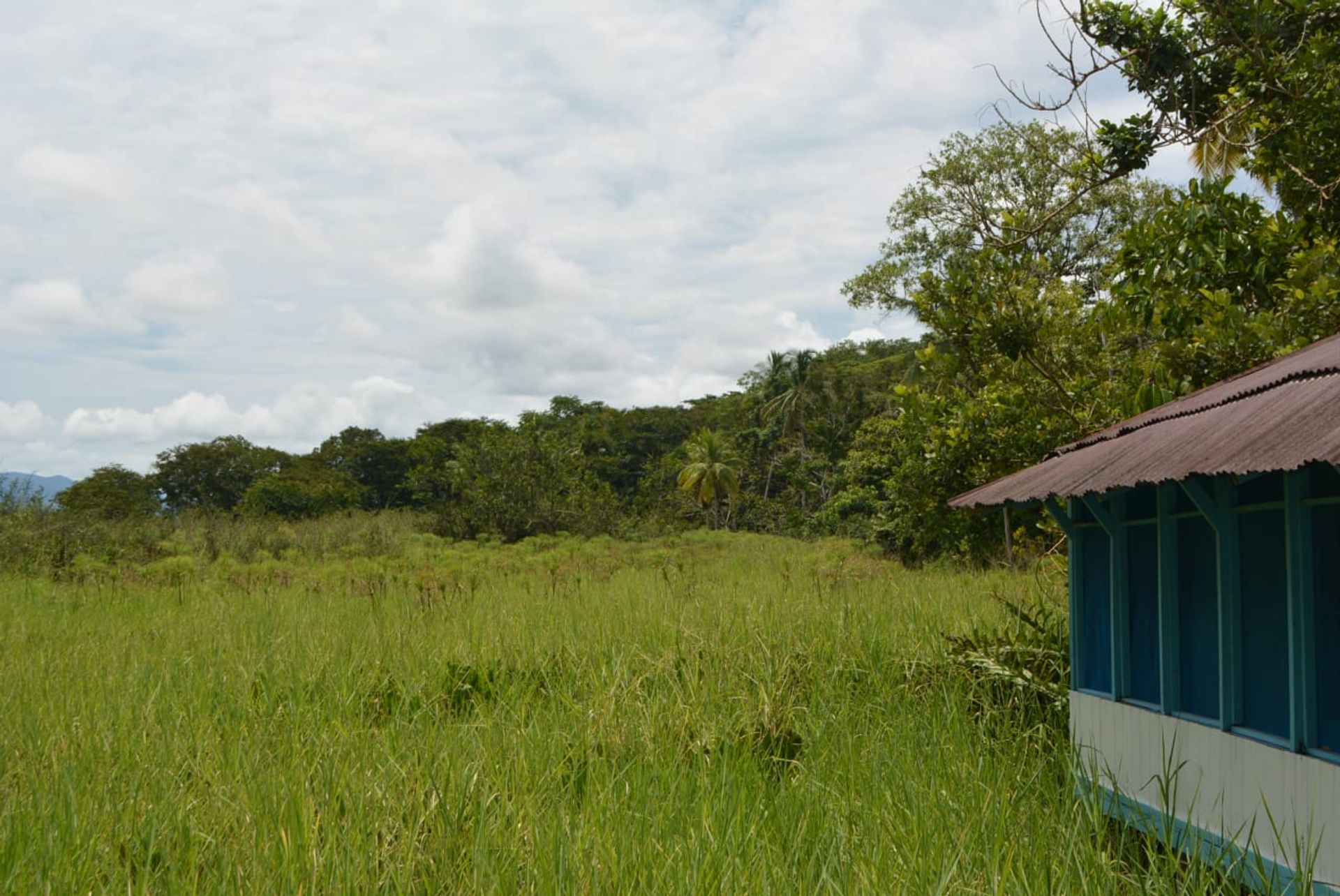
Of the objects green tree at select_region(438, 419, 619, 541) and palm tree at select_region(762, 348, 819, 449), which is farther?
palm tree at select_region(762, 348, 819, 449)

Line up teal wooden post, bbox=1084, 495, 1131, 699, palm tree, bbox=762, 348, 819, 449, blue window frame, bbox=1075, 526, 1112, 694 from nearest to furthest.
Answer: teal wooden post, bbox=1084, 495, 1131, 699 → blue window frame, bbox=1075, 526, 1112, 694 → palm tree, bbox=762, 348, 819, 449

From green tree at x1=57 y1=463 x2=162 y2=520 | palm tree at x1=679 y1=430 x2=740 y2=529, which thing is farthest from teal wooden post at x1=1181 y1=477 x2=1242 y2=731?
palm tree at x1=679 y1=430 x2=740 y2=529

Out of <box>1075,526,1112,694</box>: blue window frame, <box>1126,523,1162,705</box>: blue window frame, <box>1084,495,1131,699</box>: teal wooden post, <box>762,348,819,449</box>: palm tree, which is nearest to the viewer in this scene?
<box>1126,523,1162,705</box>: blue window frame

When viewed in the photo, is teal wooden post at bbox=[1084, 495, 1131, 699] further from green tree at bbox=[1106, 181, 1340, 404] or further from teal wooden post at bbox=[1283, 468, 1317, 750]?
green tree at bbox=[1106, 181, 1340, 404]

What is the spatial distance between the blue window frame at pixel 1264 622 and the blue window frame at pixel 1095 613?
1213 millimetres

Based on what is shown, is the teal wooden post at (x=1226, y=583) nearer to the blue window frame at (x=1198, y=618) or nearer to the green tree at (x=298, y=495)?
the blue window frame at (x=1198, y=618)

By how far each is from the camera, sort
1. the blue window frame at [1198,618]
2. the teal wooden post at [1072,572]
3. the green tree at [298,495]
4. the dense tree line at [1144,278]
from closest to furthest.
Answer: the blue window frame at [1198,618] < the teal wooden post at [1072,572] < the dense tree line at [1144,278] < the green tree at [298,495]

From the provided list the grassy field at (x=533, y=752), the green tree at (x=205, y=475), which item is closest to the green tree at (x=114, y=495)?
the green tree at (x=205, y=475)

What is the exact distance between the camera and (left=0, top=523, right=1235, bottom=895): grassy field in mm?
3895

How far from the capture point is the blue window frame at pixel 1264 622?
4.42 m

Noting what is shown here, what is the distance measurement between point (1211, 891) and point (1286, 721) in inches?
36.0

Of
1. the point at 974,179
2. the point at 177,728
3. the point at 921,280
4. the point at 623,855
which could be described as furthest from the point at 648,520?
the point at 623,855

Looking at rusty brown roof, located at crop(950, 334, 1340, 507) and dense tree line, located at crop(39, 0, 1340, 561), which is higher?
dense tree line, located at crop(39, 0, 1340, 561)

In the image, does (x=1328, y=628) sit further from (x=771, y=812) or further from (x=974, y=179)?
(x=974, y=179)
